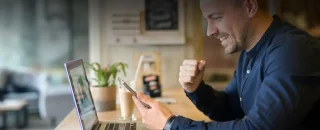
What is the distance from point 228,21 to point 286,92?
365mm

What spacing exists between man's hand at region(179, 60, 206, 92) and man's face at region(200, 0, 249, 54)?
0.40ft

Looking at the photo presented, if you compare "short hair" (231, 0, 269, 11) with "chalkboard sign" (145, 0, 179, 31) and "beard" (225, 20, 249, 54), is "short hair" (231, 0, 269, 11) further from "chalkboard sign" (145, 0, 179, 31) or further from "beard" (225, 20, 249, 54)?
"chalkboard sign" (145, 0, 179, 31)

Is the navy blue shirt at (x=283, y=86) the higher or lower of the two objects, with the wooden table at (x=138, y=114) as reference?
higher

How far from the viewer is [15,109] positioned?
128 inches

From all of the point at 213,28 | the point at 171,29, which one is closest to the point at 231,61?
the point at 171,29

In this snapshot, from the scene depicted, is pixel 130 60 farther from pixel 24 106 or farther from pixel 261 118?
pixel 261 118

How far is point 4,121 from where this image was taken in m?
3.29

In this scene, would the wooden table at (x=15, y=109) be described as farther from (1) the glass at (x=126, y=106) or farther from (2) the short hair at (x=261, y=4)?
(2) the short hair at (x=261, y=4)

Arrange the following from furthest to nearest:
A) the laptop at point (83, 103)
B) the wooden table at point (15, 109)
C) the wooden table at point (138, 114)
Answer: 1. the wooden table at point (15, 109)
2. the wooden table at point (138, 114)
3. the laptop at point (83, 103)

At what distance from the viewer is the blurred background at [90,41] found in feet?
8.64

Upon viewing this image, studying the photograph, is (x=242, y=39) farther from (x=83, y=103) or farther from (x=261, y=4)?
(x=83, y=103)

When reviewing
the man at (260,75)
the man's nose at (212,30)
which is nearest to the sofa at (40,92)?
the man at (260,75)

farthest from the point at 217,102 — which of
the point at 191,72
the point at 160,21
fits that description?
the point at 160,21

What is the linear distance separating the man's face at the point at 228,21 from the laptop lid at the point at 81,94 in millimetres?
484
